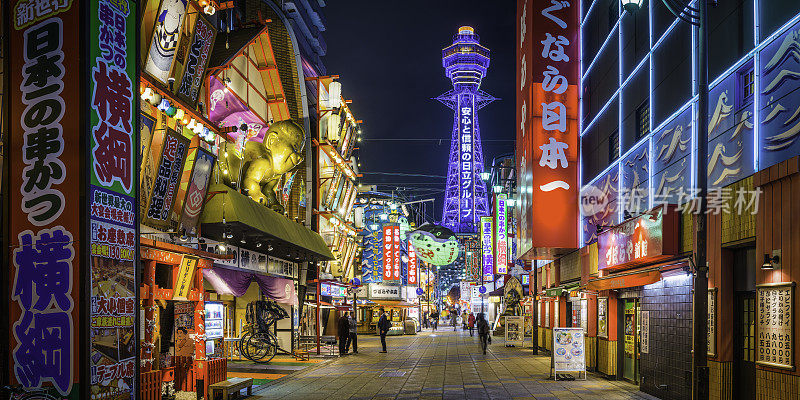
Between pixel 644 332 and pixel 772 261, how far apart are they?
747 cm

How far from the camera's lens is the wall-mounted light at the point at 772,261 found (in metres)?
10.5

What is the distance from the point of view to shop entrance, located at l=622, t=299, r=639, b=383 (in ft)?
61.7

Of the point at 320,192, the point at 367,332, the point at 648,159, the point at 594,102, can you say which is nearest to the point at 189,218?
the point at 648,159

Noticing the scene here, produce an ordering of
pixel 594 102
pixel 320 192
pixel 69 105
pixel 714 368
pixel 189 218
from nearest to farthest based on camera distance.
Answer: pixel 69 105
pixel 714 368
pixel 189 218
pixel 594 102
pixel 320 192

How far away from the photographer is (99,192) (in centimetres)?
948

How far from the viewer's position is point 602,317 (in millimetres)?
22125

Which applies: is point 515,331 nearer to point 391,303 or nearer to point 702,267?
point 391,303

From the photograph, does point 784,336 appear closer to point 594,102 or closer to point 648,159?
point 648,159

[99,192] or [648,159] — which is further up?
[648,159]

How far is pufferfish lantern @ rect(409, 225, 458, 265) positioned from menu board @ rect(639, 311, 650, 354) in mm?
19932

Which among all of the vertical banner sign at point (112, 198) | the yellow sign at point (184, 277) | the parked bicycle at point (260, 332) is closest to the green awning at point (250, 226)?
the yellow sign at point (184, 277)

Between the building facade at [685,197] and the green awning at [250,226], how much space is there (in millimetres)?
8008

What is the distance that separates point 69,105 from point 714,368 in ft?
36.4

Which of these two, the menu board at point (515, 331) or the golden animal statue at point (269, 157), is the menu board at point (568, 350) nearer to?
the golden animal statue at point (269, 157)
